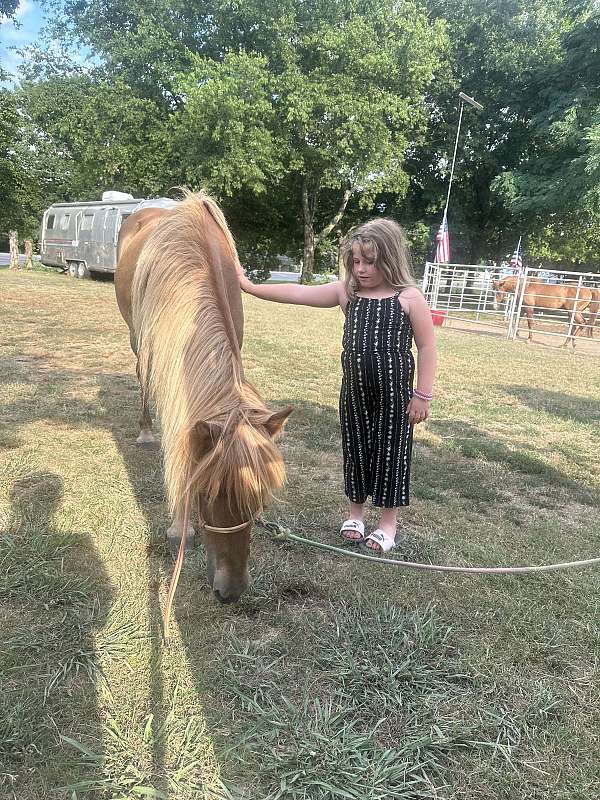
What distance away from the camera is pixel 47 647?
2.20 m

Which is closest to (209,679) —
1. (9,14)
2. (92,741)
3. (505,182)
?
(92,741)

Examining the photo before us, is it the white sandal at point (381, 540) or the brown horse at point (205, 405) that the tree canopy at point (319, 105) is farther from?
the white sandal at point (381, 540)

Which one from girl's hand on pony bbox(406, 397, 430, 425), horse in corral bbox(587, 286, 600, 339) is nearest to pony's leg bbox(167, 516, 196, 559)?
girl's hand on pony bbox(406, 397, 430, 425)

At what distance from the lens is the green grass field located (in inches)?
69.4

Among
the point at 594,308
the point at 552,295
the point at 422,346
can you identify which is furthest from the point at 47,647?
the point at 594,308

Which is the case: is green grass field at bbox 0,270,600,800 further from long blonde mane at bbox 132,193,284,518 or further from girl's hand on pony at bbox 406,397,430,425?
girl's hand on pony at bbox 406,397,430,425

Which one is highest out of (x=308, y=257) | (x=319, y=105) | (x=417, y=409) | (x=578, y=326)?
(x=319, y=105)

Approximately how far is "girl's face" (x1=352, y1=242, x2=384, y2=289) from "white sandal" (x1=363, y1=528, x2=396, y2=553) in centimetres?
149

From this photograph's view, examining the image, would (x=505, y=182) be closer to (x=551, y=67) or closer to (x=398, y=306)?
(x=551, y=67)

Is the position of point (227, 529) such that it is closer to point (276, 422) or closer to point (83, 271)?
point (276, 422)

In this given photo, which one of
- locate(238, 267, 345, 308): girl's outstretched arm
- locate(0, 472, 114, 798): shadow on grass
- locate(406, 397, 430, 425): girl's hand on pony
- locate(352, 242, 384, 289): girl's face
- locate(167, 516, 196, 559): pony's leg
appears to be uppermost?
locate(352, 242, 384, 289): girl's face

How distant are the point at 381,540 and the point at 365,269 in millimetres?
1610

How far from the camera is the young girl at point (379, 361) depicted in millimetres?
2793

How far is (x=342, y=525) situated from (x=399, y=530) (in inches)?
15.2
